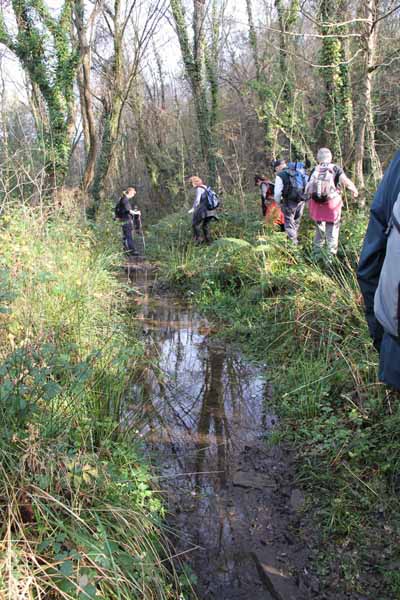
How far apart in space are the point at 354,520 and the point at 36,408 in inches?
82.6

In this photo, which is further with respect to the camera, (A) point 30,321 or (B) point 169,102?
(B) point 169,102

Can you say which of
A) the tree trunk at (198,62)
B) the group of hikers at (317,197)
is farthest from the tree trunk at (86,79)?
the group of hikers at (317,197)

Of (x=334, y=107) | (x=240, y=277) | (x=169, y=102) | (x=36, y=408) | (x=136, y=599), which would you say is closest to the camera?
(x=136, y=599)

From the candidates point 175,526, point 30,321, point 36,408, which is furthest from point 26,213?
point 175,526

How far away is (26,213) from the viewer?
507 cm

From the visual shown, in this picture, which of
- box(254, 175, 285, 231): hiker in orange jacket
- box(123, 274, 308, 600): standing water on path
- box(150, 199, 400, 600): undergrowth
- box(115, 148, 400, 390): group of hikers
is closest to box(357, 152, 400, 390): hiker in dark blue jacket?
box(115, 148, 400, 390): group of hikers

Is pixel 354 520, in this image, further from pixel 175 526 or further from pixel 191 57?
pixel 191 57

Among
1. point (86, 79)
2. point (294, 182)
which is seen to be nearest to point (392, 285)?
point (294, 182)

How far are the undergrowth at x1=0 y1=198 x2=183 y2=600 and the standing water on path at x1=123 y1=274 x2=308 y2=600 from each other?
294 mm

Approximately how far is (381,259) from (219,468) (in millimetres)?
2227

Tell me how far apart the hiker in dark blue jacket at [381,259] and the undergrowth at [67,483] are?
1436 millimetres

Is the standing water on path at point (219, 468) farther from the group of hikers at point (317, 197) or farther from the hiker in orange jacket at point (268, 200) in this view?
the hiker in orange jacket at point (268, 200)

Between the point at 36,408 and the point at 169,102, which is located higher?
the point at 169,102

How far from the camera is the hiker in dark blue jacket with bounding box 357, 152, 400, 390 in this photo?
1794 millimetres
